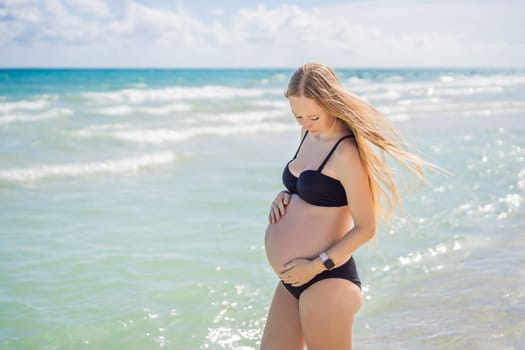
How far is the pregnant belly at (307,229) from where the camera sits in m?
3.08

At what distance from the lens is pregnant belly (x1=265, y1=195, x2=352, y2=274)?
3.08 m

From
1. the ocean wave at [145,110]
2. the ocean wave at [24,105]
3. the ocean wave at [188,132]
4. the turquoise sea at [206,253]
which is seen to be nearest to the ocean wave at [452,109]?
the ocean wave at [188,132]

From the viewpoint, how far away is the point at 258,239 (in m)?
7.13

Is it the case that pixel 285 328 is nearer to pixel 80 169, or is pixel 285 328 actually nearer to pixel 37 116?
pixel 80 169

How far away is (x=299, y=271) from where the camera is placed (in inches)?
119

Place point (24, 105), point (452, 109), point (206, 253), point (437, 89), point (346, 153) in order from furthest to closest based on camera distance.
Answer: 1. point (437, 89)
2. point (24, 105)
3. point (452, 109)
4. point (206, 253)
5. point (346, 153)

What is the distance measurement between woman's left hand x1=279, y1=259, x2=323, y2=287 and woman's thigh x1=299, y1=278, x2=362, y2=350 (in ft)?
0.20

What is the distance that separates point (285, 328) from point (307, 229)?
0.59 metres

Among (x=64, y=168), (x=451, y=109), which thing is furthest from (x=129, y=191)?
(x=451, y=109)

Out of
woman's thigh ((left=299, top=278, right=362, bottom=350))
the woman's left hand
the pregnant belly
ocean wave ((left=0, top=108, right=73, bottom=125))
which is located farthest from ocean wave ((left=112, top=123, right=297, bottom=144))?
woman's thigh ((left=299, top=278, right=362, bottom=350))

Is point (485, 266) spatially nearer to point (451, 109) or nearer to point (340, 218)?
point (340, 218)

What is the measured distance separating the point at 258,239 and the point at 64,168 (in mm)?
5873

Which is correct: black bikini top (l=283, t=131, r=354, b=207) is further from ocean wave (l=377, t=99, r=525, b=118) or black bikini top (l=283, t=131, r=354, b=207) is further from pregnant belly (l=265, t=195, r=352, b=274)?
ocean wave (l=377, t=99, r=525, b=118)

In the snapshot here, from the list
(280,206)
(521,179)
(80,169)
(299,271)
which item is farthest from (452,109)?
(299,271)
